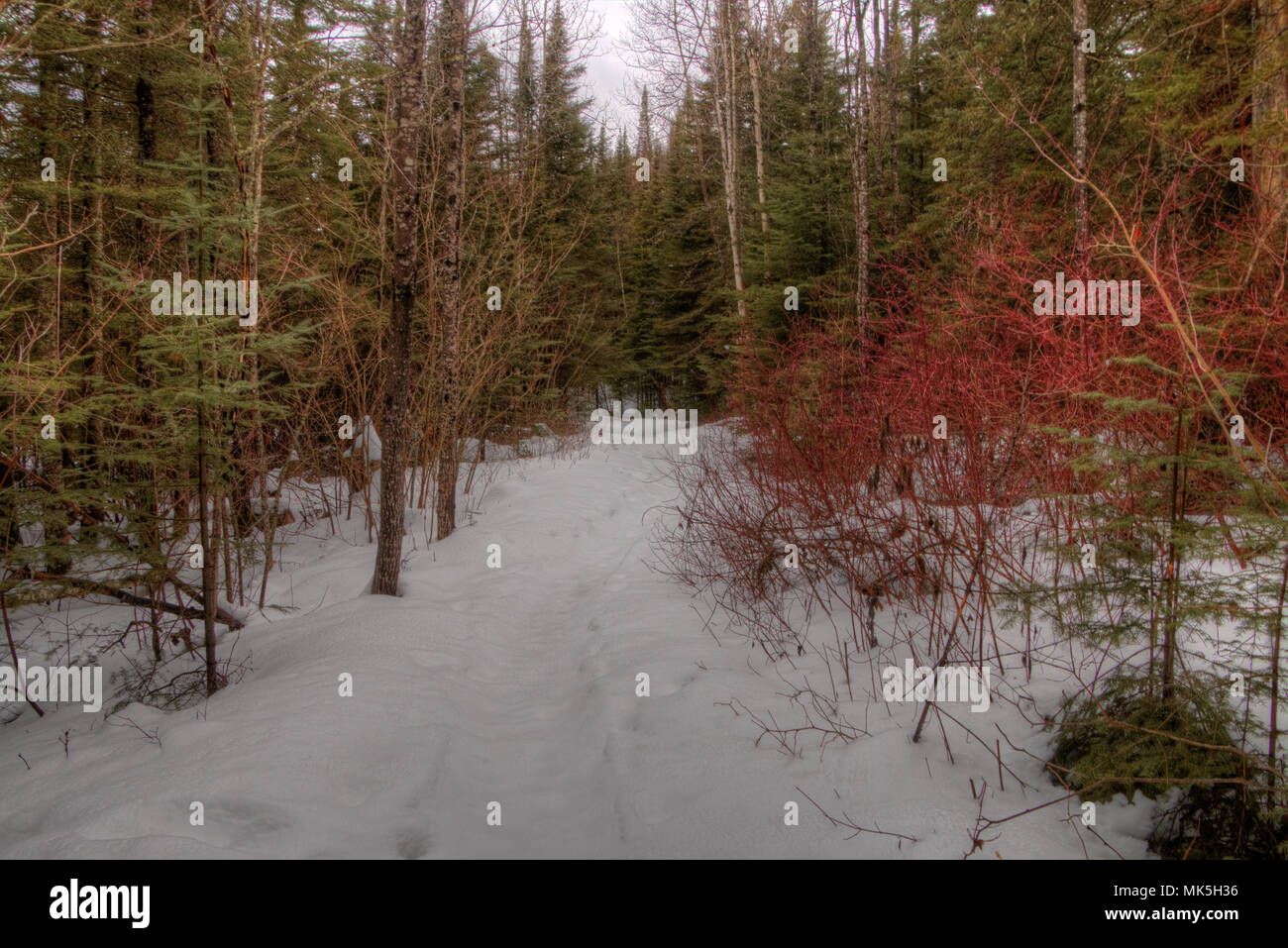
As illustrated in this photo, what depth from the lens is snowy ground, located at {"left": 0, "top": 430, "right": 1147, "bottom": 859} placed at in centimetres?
323

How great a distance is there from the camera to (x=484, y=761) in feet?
14.7

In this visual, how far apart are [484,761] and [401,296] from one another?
426 centimetres

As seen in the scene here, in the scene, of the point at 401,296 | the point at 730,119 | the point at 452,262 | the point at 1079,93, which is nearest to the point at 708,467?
the point at 401,296

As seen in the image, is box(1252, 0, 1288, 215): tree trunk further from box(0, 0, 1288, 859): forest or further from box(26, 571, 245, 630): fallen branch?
box(26, 571, 245, 630): fallen branch

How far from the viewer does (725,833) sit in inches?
136

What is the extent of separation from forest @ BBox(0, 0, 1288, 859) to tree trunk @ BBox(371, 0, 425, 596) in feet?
0.13

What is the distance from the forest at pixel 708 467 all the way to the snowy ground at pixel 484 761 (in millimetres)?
47

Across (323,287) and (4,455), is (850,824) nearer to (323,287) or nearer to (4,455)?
(4,455)

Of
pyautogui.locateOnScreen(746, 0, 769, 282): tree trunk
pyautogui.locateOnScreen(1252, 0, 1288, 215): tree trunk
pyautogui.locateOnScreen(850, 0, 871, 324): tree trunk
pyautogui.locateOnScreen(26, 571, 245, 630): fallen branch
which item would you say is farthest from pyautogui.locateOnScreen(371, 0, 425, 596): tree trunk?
pyautogui.locateOnScreen(746, 0, 769, 282): tree trunk

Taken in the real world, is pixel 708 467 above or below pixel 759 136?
below

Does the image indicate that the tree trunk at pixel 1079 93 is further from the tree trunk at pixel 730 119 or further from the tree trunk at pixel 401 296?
the tree trunk at pixel 730 119

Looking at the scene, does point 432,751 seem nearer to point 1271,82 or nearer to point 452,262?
point 452,262

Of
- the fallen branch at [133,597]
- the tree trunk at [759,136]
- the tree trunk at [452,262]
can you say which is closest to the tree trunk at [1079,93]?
the tree trunk at [452,262]
